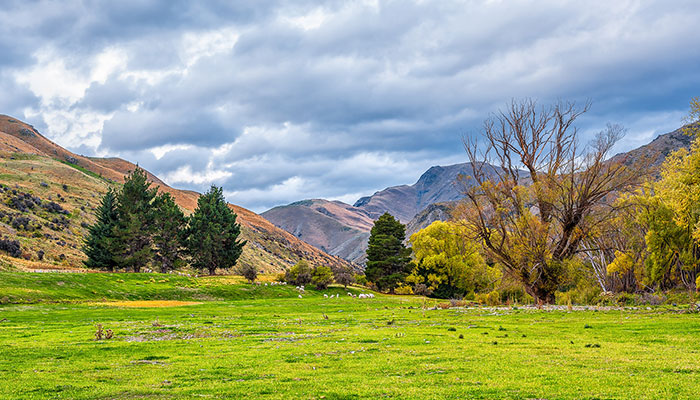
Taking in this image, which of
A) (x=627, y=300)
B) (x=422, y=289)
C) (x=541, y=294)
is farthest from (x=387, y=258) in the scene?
(x=627, y=300)

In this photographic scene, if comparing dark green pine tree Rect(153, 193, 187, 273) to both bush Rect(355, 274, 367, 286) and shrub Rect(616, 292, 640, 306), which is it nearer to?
bush Rect(355, 274, 367, 286)

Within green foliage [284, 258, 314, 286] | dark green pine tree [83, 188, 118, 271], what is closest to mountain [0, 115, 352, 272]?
dark green pine tree [83, 188, 118, 271]

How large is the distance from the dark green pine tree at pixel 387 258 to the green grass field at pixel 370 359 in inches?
2043

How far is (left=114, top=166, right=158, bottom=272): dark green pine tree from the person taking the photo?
211 ft

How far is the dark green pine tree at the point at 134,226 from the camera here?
211ft

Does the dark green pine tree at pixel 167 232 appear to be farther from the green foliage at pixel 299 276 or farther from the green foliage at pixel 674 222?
the green foliage at pixel 674 222

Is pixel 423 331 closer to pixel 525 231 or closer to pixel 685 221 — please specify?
pixel 525 231

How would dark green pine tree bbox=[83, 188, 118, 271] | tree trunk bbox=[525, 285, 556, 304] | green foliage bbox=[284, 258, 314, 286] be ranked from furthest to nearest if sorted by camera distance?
green foliage bbox=[284, 258, 314, 286]
dark green pine tree bbox=[83, 188, 118, 271]
tree trunk bbox=[525, 285, 556, 304]

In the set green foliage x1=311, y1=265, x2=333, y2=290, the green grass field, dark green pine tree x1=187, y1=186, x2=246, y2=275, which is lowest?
green foliage x1=311, y1=265, x2=333, y2=290

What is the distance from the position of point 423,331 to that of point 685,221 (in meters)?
26.2

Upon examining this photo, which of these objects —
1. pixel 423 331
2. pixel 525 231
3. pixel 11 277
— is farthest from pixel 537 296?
pixel 11 277

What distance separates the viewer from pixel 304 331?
75.6 feet

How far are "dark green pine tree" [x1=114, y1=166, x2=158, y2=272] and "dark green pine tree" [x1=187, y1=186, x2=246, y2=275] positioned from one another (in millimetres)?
7279

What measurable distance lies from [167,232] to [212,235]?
6908mm
